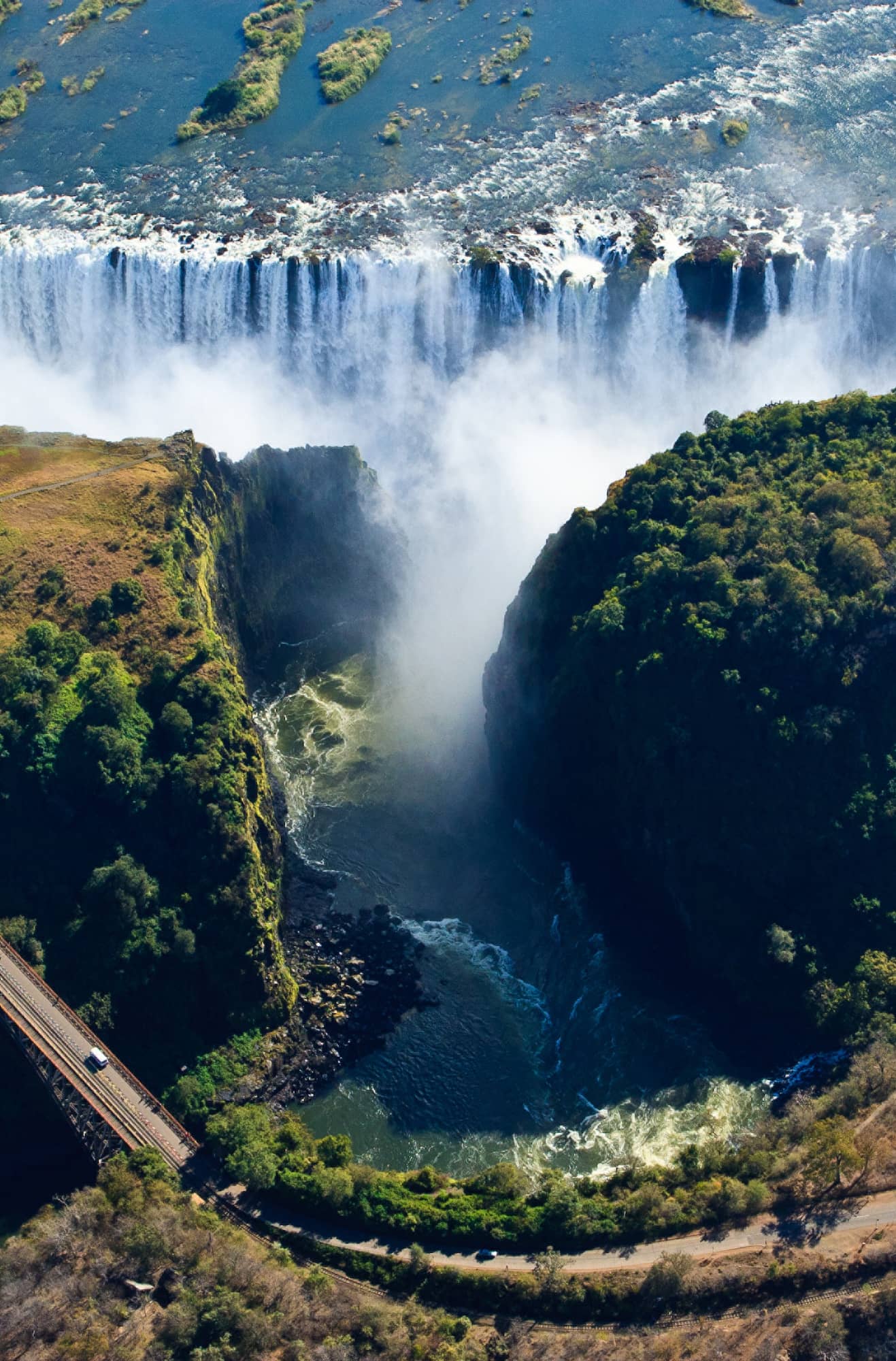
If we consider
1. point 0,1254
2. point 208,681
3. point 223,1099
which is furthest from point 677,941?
point 0,1254

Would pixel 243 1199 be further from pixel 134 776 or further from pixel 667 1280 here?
pixel 134 776

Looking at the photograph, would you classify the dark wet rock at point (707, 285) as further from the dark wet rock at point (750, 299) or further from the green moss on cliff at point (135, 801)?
the green moss on cliff at point (135, 801)

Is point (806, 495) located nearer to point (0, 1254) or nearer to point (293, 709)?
point (293, 709)

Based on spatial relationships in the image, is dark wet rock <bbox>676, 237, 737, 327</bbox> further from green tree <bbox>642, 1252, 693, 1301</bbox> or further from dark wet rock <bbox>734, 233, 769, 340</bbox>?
green tree <bbox>642, 1252, 693, 1301</bbox>

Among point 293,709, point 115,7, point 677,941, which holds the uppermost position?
point 115,7

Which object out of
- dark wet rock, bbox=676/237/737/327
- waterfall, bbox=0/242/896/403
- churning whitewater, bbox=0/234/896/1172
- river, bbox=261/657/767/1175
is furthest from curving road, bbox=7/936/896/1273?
dark wet rock, bbox=676/237/737/327

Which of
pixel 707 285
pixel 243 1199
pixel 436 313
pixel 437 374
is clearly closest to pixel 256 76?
pixel 436 313

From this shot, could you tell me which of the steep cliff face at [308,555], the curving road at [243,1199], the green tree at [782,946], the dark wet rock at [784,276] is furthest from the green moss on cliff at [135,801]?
the dark wet rock at [784,276]
